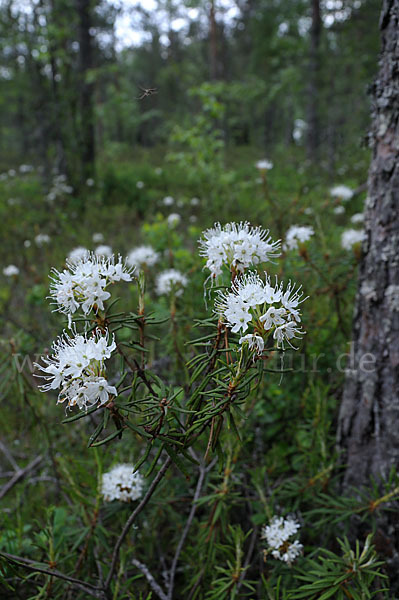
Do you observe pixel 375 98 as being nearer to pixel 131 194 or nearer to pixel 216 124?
pixel 131 194

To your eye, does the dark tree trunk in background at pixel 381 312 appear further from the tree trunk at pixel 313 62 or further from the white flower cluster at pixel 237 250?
the tree trunk at pixel 313 62

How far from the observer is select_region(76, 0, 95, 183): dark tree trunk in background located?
24.3ft

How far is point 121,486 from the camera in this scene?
5.23 feet

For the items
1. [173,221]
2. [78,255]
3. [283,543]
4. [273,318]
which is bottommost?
[283,543]

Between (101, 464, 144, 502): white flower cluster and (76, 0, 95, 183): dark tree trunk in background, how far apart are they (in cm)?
681

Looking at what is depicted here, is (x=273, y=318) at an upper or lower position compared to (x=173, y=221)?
lower

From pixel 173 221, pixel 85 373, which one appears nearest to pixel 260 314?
pixel 85 373

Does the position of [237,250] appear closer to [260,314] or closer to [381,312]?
[260,314]

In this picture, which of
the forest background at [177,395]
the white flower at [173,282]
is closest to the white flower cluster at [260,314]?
the forest background at [177,395]

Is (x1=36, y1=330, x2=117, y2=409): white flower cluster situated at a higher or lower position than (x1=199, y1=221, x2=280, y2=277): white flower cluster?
lower

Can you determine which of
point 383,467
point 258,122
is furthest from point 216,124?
point 258,122

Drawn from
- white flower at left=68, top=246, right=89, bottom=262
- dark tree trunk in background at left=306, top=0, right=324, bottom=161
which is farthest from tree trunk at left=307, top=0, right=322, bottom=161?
white flower at left=68, top=246, right=89, bottom=262

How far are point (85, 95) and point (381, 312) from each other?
764cm

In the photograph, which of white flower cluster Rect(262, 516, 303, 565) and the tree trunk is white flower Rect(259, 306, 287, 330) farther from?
the tree trunk
